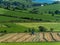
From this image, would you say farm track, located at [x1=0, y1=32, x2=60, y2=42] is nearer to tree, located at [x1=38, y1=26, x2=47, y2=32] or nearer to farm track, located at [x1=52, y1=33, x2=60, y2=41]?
farm track, located at [x1=52, y1=33, x2=60, y2=41]

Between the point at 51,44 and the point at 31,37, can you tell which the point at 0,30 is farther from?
the point at 51,44

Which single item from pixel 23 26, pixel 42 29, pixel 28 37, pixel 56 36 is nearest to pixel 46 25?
pixel 42 29

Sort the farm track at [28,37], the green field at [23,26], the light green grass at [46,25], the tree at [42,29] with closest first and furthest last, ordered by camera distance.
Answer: the farm track at [28,37] → the green field at [23,26] → the tree at [42,29] → the light green grass at [46,25]

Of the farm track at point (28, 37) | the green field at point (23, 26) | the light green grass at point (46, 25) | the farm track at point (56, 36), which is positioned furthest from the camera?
the light green grass at point (46, 25)

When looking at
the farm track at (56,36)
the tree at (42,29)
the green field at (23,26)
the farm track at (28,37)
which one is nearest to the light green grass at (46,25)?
the green field at (23,26)

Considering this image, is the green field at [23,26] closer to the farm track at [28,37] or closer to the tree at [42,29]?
the tree at [42,29]

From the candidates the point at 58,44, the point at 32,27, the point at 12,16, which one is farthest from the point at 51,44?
the point at 12,16

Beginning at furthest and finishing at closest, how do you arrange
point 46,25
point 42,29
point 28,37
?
point 46,25, point 42,29, point 28,37

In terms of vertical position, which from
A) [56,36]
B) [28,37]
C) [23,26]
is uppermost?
[23,26]

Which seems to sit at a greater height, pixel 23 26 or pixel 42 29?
pixel 23 26

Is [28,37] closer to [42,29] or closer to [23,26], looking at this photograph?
[42,29]
